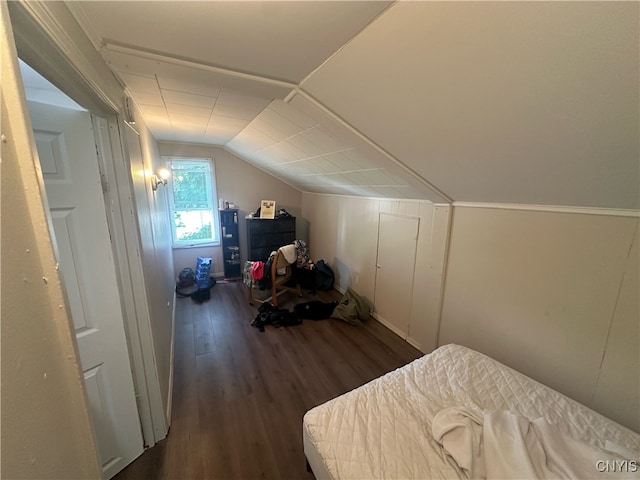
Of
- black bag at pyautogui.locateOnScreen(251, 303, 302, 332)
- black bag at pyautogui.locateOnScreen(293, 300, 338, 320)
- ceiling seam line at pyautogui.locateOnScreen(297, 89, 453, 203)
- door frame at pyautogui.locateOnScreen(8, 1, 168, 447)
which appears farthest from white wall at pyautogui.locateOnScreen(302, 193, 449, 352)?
door frame at pyautogui.locateOnScreen(8, 1, 168, 447)

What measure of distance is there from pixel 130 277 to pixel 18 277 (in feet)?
3.51

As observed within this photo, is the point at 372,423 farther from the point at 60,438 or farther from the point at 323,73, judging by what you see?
the point at 323,73

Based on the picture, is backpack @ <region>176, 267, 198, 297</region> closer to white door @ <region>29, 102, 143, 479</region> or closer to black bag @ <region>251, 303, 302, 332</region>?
black bag @ <region>251, 303, 302, 332</region>

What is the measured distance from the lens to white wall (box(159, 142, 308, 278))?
4262 millimetres

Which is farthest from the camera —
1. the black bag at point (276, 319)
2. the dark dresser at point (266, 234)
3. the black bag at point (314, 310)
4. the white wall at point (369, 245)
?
the dark dresser at point (266, 234)

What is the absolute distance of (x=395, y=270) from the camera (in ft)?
9.71

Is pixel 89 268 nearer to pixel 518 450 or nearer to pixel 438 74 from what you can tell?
pixel 438 74

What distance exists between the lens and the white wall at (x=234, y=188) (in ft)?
14.0

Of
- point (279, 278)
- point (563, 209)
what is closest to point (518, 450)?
point (563, 209)

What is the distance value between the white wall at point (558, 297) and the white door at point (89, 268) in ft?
8.10

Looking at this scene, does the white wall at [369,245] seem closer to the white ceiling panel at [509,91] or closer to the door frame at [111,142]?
the white ceiling panel at [509,91]

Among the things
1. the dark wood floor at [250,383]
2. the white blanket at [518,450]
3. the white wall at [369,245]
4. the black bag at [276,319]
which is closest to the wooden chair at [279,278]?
the dark wood floor at [250,383]

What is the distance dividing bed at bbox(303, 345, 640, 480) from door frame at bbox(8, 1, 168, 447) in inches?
41.7

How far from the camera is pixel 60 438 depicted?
55 centimetres
